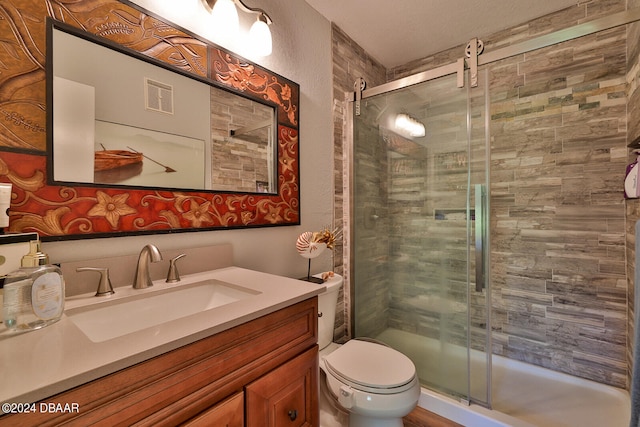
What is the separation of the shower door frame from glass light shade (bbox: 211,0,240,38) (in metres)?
0.99

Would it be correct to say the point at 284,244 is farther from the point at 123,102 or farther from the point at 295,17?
the point at 295,17

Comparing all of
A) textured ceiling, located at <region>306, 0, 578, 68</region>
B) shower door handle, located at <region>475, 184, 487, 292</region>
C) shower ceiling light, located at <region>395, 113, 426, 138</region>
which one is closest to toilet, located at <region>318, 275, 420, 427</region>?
shower door handle, located at <region>475, 184, 487, 292</region>

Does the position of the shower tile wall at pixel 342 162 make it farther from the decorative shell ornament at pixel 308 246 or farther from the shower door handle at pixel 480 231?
the shower door handle at pixel 480 231

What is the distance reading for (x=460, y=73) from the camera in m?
1.52

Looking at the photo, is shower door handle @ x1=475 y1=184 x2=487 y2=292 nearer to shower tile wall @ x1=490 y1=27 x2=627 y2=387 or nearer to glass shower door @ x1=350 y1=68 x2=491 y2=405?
glass shower door @ x1=350 y1=68 x2=491 y2=405

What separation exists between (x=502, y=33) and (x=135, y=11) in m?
2.38

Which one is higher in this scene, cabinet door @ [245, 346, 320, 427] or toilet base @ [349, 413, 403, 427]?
cabinet door @ [245, 346, 320, 427]

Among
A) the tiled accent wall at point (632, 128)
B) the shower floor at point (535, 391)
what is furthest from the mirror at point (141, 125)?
the tiled accent wall at point (632, 128)

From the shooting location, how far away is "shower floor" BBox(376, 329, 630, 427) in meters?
1.48

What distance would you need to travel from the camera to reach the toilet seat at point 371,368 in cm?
117

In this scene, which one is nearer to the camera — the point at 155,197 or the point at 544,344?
the point at 155,197

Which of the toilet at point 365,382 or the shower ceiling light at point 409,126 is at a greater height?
the shower ceiling light at point 409,126

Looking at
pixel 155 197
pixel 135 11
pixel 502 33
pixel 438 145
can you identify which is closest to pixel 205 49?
pixel 135 11

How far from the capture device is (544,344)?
185cm
